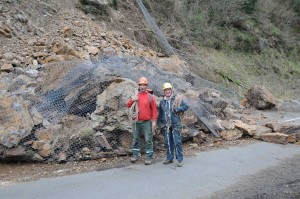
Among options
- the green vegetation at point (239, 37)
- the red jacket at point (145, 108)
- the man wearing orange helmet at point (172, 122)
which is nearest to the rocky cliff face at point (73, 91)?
the red jacket at point (145, 108)

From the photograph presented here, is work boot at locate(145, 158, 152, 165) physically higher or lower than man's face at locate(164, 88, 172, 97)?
lower

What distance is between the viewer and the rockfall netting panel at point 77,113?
7.75 m

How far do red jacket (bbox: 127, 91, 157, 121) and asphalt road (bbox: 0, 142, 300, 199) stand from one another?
3.31ft

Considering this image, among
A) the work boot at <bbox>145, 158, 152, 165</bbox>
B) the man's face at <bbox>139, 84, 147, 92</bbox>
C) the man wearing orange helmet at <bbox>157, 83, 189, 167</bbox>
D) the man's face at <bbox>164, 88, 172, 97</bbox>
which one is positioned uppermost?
the man's face at <bbox>139, 84, 147, 92</bbox>

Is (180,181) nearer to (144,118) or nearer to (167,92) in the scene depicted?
(144,118)

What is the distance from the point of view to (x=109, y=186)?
622 centimetres

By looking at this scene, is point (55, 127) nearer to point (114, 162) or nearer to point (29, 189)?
point (114, 162)

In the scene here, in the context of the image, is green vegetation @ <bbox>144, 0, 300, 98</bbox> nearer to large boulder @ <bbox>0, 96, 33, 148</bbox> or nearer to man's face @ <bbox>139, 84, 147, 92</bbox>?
man's face @ <bbox>139, 84, 147, 92</bbox>

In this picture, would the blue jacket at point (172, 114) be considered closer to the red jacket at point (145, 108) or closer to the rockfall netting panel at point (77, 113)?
the red jacket at point (145, 108)

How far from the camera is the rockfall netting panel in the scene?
775cm

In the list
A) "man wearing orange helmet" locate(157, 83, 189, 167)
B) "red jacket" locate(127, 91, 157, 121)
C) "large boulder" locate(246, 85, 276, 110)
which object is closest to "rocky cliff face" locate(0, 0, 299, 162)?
"red jacket" locate(127, 91, 157, 121)

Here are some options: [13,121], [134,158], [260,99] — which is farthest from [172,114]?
[260,99]

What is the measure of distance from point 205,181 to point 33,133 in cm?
388

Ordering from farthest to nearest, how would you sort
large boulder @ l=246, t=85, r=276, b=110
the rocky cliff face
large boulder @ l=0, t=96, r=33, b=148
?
large boulder @ l=246, t=85, r=276, b=110 → the rocky cliff face → large boulder @ l=0, t=96, r=33, b=148
